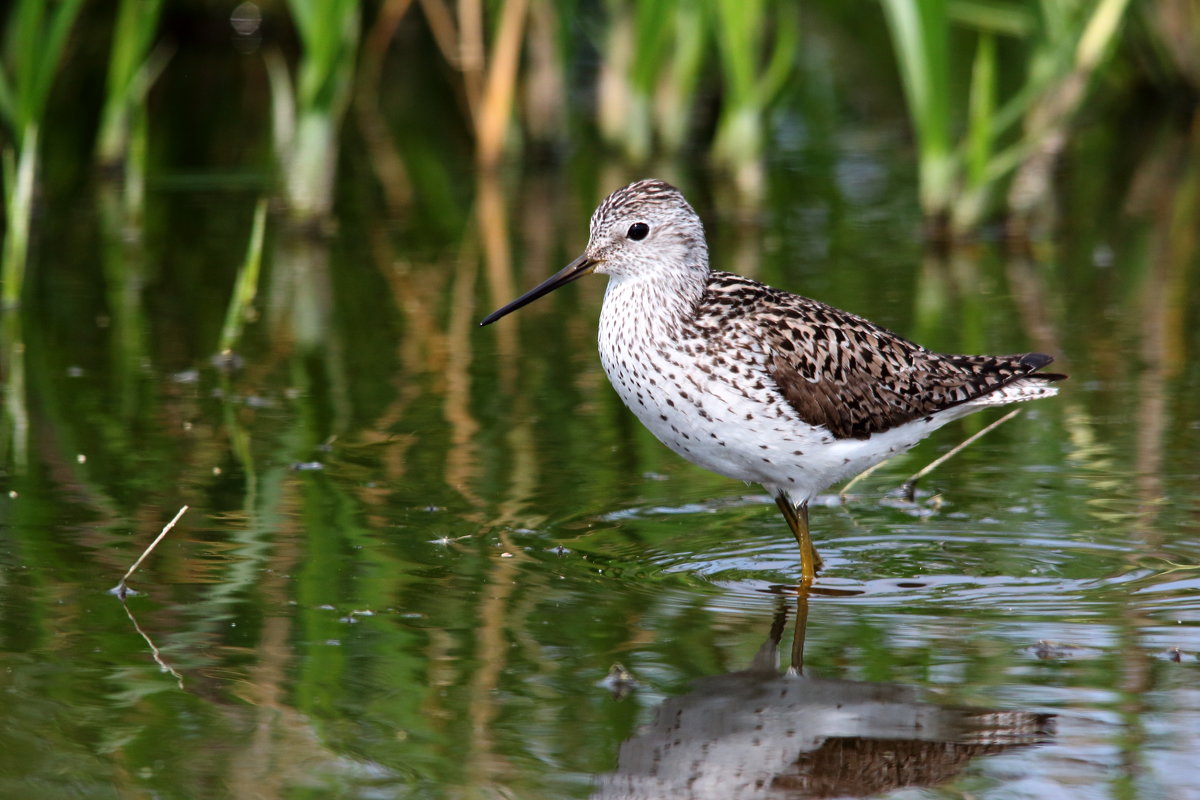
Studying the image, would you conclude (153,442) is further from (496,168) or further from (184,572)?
(496,168)

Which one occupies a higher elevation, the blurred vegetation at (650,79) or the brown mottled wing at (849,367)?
the blurred vegetation at (650,79)

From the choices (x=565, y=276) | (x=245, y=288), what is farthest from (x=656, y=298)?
(x=245, y=288)

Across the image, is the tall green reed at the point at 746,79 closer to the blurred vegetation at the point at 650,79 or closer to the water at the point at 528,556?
the blurred vegetation at the point at 650,79

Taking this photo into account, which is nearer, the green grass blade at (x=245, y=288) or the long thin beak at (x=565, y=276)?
the long thin beak at (x=565, y=276)

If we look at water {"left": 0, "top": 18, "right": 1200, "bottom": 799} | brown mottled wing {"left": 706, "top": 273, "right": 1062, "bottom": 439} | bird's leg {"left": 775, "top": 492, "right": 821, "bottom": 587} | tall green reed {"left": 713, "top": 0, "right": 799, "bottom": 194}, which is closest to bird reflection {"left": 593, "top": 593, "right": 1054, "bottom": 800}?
water {"left": 0, "top": 18, "right": 1200, "bottom": 799}

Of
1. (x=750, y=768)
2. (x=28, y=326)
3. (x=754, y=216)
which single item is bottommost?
(x=750, y=768)

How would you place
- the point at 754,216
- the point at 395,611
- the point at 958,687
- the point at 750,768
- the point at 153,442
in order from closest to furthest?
the point at 750,768 < the point at 958,687 < the point at 395,611 < the point at 153,442 < the point at 754,216

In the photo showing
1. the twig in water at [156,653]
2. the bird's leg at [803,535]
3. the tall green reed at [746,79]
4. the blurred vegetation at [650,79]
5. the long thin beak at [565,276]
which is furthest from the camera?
the tall green reed at [746,79]

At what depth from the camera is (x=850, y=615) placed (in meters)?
6.54

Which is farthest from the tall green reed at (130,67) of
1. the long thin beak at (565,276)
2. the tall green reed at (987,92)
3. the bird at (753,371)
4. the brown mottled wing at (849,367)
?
the brown mottled wing at (849,367)

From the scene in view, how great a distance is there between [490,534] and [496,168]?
873 cm

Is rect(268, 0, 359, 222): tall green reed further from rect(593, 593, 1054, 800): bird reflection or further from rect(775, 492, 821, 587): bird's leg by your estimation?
rect(593, 593, 1054, 800): bird reflection

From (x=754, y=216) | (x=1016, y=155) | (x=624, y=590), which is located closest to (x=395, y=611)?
(x=624, y=590)

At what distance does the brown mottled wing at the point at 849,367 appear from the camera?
7008 mm
